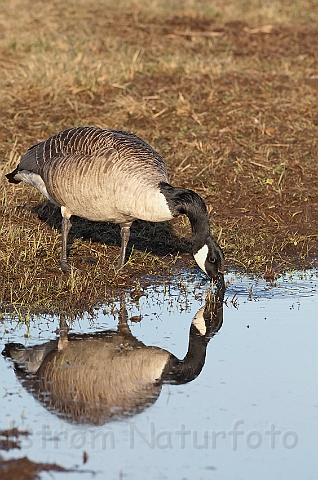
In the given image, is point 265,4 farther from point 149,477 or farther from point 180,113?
point 149,477

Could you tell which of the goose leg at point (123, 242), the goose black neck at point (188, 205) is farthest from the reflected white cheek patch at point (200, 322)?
the goose leg at point (123, 242)

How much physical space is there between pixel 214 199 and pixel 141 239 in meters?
1.27

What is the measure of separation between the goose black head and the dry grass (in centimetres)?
70

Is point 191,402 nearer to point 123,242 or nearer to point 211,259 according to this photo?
point 211,259

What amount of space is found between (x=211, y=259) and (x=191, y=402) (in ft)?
7.09

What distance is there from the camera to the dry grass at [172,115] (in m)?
7.77

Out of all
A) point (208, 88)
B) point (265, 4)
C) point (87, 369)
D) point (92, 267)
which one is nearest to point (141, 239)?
point (92, 267)

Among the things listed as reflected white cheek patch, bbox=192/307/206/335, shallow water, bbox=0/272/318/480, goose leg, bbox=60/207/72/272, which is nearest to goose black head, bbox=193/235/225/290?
shallow water, bbox=0/272/318/480

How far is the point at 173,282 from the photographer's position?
740 cm

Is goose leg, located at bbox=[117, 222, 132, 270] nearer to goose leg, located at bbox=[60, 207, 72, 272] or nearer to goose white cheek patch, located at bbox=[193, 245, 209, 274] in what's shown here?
goose leg, located at bbox=[60, 207, 72, 272]

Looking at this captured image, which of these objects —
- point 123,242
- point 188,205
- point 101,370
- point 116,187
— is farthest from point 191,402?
point 123,242

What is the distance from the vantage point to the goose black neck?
6629mm

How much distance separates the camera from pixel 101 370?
5.38 meters

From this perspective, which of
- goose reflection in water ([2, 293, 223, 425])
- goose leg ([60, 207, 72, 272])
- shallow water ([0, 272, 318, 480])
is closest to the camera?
shallow water ([0, 272, 318, 480])
